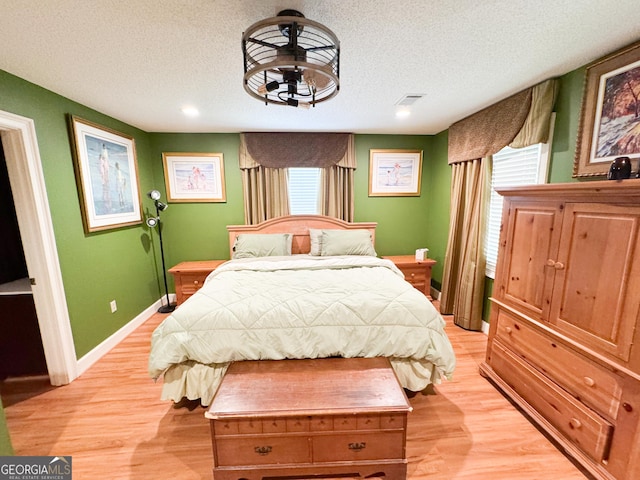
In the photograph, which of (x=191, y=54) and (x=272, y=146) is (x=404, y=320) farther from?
(x=272, y=146)

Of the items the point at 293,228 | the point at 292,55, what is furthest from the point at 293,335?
the point at 293,228

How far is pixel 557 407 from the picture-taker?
161 centimetres

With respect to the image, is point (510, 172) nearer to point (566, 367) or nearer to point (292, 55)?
point (566, 367)

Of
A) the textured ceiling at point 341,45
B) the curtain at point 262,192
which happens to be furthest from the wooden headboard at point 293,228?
the textured ceiling at point 341,45

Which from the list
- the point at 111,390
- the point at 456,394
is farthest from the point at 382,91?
the point at 111,390

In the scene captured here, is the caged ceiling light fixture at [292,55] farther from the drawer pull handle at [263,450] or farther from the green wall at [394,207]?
the green wall at [394,207]

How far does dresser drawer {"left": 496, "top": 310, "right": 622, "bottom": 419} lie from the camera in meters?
1.36

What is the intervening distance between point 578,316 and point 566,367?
12.7 inches

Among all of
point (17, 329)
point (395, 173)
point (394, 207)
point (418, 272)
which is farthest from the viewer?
point (394, 207)

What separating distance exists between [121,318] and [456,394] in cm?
334

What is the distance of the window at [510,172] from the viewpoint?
7.26 ft

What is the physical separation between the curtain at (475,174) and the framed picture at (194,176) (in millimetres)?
3033

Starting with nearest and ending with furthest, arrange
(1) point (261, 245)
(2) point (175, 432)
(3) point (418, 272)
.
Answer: (2) point (175, 432)
(1) point (261, 245)
(3) point (418, 272)

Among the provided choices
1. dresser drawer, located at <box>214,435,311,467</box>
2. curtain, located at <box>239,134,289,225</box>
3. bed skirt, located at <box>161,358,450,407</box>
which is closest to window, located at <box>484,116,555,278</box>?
bed skirt, located at <box>161,358,450,407</box>
